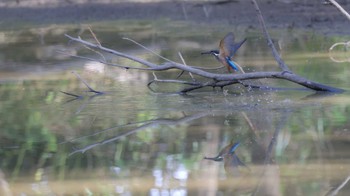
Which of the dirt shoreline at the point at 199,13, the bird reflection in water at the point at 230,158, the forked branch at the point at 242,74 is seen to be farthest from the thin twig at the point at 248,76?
the dirt shoreline at the point at 199,13

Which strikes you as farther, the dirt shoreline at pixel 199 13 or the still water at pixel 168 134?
the dirt shoreline at pixel 199 13

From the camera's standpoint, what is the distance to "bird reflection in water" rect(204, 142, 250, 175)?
6707mm

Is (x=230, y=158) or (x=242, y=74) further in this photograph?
(x=242, y=74)

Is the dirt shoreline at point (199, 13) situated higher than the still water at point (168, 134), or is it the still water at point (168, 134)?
the dirt shoreline at point (199, 13)

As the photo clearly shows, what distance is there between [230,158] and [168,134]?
1.22 metres

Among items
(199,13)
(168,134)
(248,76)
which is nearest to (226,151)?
(168,134)

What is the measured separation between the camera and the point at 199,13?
21.9 m

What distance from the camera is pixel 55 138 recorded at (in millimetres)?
8266

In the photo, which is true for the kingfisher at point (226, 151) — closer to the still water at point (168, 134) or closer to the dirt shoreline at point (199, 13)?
the still water at point (168, 134)

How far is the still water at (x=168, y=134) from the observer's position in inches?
252

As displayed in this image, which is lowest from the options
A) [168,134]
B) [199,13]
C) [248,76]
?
[168,134]

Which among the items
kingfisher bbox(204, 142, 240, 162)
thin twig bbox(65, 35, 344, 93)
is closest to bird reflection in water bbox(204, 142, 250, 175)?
kingfisher bbox(204, 142, 240, 162)

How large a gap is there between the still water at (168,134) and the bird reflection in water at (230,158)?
0.02m

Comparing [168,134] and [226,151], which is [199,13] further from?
[226,151]
